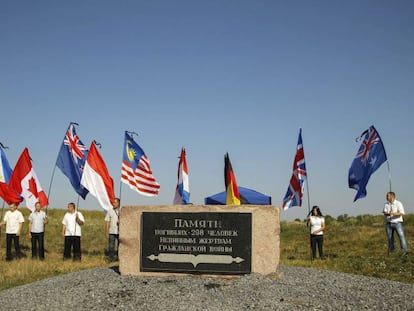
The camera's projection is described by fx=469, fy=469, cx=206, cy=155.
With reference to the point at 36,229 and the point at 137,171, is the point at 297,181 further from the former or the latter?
the point at 36,229

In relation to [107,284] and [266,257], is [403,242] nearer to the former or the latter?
[266,257]

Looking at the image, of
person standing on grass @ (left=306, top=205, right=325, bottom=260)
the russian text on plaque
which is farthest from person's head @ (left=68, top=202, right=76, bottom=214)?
person standing on grass @ (left=306, top=205, right=325, bottom=260)

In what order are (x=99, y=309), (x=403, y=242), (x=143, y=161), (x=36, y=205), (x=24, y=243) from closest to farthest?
(x=99, y=309)
(x=403, y=242)
(x=36, y=205)
(x=143, y=161)
(x=24, y=243)

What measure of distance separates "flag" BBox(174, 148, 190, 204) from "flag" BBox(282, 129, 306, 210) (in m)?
3.20

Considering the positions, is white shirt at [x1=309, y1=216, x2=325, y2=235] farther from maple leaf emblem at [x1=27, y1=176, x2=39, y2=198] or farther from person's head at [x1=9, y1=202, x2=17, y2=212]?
person's head at [x1=9, y1=202, x2=17, y2=212]

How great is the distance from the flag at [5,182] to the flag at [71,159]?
164 centimetres

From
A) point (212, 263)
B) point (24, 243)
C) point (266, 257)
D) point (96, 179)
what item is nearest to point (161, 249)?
point (212, 263)

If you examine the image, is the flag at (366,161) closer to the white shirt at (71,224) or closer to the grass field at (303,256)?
the grass field at (303,256)

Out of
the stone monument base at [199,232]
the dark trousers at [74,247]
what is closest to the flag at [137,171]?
the dark trousers at [74,247]

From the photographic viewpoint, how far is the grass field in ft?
36.0

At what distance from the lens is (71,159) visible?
1494cm

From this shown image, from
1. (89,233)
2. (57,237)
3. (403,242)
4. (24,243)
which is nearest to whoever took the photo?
(403,242)

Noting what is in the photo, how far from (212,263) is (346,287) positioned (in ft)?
8.12

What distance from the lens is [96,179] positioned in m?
13.8
